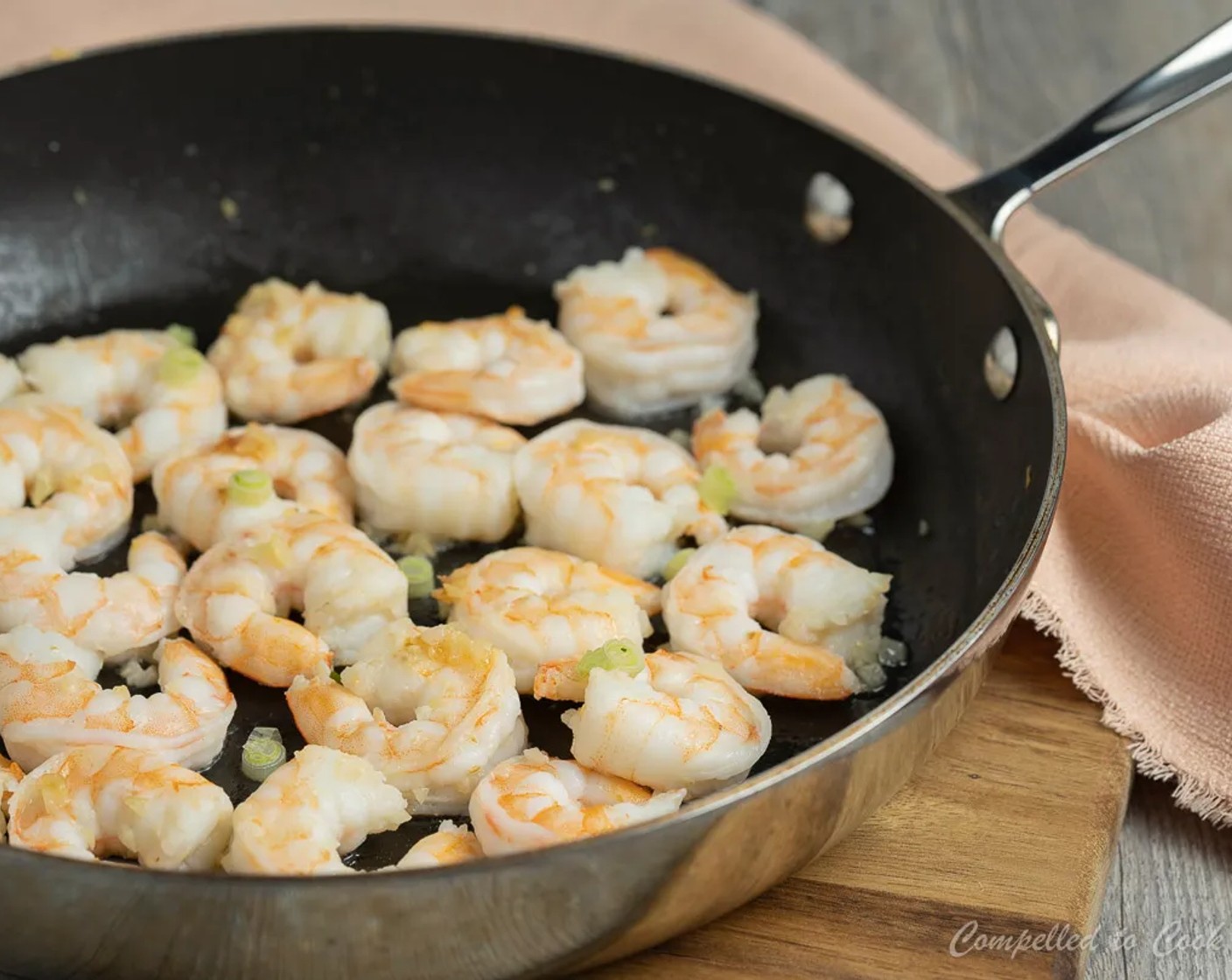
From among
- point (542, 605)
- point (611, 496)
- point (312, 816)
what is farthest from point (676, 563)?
point (312, 816)

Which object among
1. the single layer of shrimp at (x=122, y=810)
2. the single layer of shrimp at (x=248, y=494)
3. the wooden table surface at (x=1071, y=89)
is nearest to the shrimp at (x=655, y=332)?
the single layer of shrimp at (x=248, y=494)

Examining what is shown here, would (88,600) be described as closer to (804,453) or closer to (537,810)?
(537,810)

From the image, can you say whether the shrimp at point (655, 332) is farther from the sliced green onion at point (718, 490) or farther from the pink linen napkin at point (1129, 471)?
the pink linen napkin at point (1129, 471)

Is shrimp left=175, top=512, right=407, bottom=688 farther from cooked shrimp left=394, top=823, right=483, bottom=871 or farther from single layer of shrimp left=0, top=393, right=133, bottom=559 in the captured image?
cooked shrimp left=394, top=823, right=483, bottom=871

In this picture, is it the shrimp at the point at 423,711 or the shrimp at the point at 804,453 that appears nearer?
the shrimp at the point at 423,711

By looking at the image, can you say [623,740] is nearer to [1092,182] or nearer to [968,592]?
[968,592]

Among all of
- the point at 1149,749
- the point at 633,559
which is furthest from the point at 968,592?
the point at 633,559

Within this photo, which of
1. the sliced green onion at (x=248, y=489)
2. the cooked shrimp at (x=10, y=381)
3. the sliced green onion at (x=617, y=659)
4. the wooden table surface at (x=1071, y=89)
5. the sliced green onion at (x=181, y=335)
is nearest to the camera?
the sliced green onion at (x=617, y=659)
